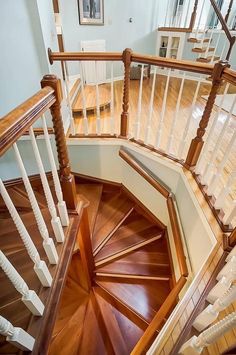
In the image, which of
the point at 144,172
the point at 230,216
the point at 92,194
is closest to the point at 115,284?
the point at 92,194

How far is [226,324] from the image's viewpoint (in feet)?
2.14

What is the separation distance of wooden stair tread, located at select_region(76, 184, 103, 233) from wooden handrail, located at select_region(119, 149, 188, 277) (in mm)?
613

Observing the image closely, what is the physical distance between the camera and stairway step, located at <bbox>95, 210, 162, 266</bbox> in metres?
2.30

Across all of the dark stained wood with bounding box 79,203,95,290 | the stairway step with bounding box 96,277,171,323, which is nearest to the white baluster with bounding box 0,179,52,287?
the dark stained wood with bounding box 79,203,95,290

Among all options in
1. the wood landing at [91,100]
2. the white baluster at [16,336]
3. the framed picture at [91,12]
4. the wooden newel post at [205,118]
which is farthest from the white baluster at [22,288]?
the framed picture at [91,12]

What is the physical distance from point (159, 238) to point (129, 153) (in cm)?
110

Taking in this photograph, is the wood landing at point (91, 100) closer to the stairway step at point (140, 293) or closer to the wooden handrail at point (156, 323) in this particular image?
the stairway step at point (140, 293)

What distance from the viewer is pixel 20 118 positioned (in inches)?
27.2

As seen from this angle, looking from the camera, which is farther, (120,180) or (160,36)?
(160,36)

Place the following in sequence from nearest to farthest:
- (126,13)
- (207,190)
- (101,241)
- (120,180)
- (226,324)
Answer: (226,324) → (207,190) → (101,241) → (120,180) → (126,13)

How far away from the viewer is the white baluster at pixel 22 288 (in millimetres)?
682

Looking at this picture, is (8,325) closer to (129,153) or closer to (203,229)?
(203,229)

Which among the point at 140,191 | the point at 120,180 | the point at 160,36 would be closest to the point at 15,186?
the point at 120,180

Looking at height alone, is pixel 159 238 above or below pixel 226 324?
below
